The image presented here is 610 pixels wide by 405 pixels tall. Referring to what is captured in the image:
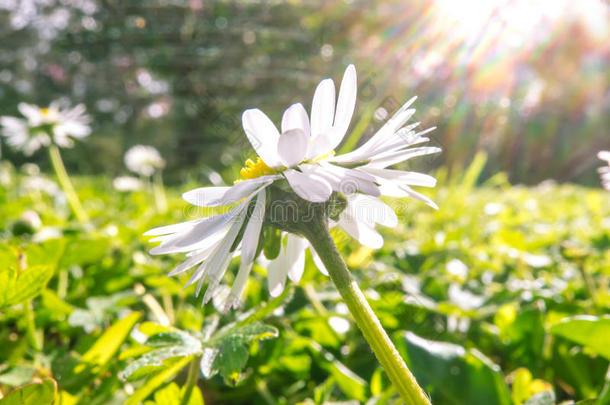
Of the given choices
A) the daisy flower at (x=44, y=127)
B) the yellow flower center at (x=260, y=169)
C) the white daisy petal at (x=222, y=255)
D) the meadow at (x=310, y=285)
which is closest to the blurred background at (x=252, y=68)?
the daisy flower at (x=44, y=127)

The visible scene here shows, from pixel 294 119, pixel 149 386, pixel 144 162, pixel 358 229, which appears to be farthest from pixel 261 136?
pixel 144 162

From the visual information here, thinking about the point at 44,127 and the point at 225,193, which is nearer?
the point at 225,193

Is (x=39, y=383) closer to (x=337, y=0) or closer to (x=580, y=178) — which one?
(x=580, y=178)

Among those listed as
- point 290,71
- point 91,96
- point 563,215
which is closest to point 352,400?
point 563,215

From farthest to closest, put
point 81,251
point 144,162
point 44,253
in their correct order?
1. point 144,162
2. point 81,251
3. point 44,253

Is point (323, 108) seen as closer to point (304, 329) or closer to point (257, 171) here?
point (257, 171)

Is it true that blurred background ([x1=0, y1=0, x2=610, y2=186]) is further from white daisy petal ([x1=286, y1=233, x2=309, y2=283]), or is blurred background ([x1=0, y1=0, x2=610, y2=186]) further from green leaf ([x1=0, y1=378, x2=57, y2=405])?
green leaf ([x1=0, y1=378, x2=57, y2=405])
